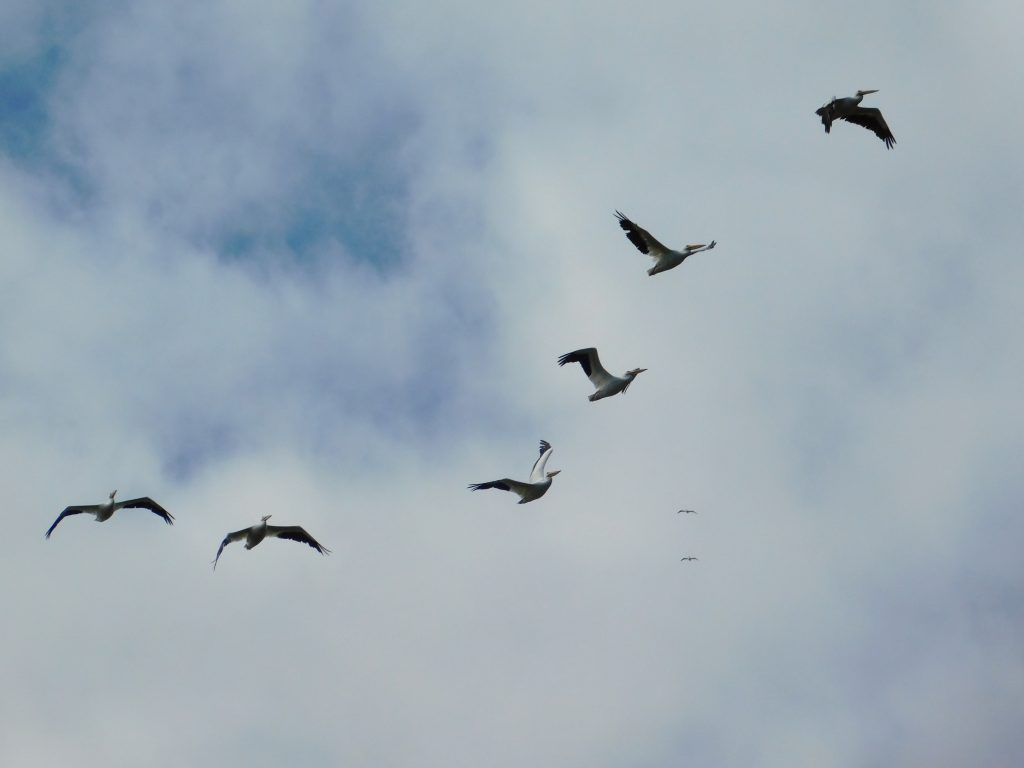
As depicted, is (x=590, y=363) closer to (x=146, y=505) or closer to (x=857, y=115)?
(x=857, y=115)

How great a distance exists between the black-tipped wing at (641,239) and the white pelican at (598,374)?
4.24 meters

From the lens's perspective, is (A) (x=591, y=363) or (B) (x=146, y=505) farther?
(B) (x=146, y=505)

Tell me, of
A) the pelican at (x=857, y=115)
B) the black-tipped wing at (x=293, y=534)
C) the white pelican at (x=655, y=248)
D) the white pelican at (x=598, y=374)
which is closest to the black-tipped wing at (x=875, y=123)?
the pelican at (x=857, y=115)

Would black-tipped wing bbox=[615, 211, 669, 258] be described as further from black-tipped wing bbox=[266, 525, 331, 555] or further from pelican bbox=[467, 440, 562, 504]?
black-tipped wing bbox=[266, 525, 331, 555]

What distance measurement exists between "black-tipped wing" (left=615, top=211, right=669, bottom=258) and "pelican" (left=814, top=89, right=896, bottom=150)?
7.51 meters

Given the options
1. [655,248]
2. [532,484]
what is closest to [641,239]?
[655,248]

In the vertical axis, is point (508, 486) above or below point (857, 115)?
below

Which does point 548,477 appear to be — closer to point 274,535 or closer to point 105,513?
point 274,535

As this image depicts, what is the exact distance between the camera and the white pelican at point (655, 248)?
43.2 m

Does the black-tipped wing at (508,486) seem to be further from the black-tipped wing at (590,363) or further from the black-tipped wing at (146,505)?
the black-tipped wing at (146,505)

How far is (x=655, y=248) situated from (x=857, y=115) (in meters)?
10.1

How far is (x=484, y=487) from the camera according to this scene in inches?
1538

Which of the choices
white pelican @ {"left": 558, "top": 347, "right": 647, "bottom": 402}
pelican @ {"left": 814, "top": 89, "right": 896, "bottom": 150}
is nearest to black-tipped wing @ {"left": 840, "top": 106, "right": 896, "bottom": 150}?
pelican @ {"left": 814, "top": 89, "right": 896, "bottom": 150}

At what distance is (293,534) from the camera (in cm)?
4900
